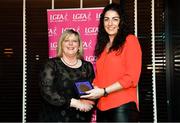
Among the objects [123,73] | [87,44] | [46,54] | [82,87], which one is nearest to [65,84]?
[82,87]

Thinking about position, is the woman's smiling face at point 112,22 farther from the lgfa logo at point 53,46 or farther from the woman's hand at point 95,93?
the lgfa logo at point 53,46

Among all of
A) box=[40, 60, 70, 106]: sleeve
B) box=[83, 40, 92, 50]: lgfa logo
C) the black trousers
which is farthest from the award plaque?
box=[83, 40, 92, 50]: lgfa logo

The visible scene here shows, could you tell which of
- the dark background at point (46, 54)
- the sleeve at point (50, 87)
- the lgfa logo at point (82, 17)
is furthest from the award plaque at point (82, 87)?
the dark background at point (46, 54)

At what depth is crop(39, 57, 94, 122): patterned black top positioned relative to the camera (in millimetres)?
3582

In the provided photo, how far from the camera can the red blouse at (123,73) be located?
133 inches

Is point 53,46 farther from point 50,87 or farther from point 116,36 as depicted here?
point 116,36

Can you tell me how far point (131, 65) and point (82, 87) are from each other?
0.47 meters

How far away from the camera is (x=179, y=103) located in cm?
553

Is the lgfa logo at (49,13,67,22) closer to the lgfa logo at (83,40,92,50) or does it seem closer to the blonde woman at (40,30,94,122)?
the lgfa logo at (83,40,92,50)

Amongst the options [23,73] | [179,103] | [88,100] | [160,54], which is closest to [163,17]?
[160,54]

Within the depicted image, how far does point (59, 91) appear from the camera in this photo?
11.9 feet

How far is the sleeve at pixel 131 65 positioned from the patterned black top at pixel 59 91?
50cm
